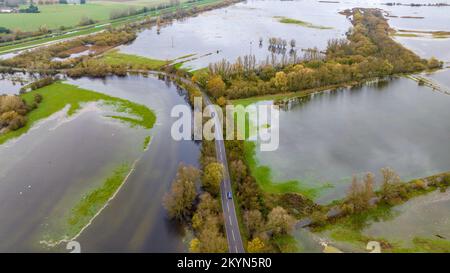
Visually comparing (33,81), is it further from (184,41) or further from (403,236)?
(403,236)

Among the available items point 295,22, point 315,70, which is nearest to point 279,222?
point 315,70

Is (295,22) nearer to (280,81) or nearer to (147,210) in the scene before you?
(280,81)

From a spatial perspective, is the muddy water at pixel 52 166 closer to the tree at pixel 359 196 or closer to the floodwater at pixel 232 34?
the tree at pixel 359 196

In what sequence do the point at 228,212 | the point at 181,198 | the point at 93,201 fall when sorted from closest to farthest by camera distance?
the point at 228,212 → the point at 181,198 → the point at 93,201

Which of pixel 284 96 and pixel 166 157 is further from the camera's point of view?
pixel 284 96

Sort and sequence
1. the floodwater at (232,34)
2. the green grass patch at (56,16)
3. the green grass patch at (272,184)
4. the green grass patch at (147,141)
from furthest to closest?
1. the green grass patch at (56,16)
2. the floodwater at (232,34)
3. the green grass patch at (147,141)
4. the green grass patch at (272,184)

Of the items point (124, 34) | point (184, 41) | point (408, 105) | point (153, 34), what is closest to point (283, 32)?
point (184, 41)

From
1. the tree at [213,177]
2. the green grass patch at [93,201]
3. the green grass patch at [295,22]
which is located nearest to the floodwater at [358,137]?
the tree at [213,177]
